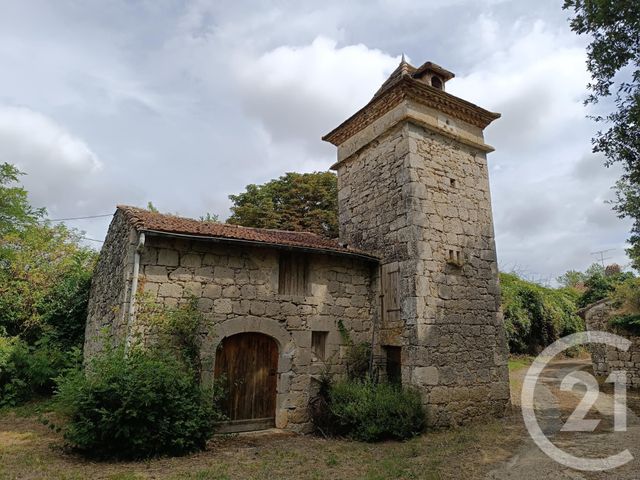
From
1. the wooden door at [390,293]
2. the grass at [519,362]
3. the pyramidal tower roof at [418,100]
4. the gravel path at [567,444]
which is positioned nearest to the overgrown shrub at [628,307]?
the gravel path at [567,444]

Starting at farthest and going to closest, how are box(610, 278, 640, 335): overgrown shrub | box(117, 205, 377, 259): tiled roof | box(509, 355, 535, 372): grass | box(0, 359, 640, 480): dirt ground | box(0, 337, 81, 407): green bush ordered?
box(509, 355, 535, 372): grass < box(610, 278, 640, 335): overgrown shrub < box(0, 337, 81, 407): green bush < box(117, 205, 377, 259): tiled roof < box(0, 359, 640, 480): dirt ground

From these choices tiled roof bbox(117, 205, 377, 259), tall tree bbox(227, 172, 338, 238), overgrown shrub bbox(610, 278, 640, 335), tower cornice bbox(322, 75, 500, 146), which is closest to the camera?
tiled roof bbox(117, 205, 377, 259)

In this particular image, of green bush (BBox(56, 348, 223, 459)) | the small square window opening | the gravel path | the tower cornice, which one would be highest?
the tower cornice

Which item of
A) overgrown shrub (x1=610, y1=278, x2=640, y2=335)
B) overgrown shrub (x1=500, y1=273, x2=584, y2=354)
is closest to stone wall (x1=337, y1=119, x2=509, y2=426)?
overgrown shrub (x1=610, y1=278, x2=640, y2=335)

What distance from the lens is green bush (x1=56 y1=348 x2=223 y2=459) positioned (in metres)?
5.57

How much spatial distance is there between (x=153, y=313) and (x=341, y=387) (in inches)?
138

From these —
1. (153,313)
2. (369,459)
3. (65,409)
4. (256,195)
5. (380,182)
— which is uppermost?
(256,195)

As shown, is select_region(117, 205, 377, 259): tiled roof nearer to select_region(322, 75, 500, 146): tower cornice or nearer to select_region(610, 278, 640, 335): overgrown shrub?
select_region(322, 75, 500, 146): tower cornice

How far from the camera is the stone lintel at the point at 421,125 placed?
28.8 feet

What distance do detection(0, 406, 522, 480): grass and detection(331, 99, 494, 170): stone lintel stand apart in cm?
595

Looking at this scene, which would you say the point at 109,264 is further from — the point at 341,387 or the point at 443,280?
the point at 443,280

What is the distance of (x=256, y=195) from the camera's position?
68.4 ft

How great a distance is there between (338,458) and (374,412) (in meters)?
1.35

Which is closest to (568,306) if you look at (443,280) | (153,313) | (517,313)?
(517,313)
